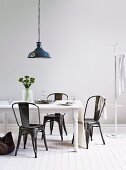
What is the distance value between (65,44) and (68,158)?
2429 millimetres

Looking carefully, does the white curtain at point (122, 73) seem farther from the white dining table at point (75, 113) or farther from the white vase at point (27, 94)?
the white vase at point (27, 94)

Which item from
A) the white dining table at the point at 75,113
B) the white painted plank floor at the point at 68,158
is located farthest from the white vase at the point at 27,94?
the white painted plank floor at the point at 68,158

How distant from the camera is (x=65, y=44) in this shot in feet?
18.4

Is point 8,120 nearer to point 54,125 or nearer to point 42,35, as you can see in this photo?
point 54,125

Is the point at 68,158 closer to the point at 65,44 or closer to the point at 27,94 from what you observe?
the point at 27,94

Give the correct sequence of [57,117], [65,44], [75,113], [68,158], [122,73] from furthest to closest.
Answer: [65,44], [122,73], [57,117], [75,113], [68,158]

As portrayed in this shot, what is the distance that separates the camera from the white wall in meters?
5.56

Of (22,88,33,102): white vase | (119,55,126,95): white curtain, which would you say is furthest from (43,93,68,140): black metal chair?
(119,55,126,95): white curtain

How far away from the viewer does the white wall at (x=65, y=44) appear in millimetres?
5562

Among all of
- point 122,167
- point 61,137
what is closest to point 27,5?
point 61,137

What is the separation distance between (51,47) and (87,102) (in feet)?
4.29

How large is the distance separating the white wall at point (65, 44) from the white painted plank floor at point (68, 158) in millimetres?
1213

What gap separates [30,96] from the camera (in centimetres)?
484

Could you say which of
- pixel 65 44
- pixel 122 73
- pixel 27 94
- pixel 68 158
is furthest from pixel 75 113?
pixel 65 44
